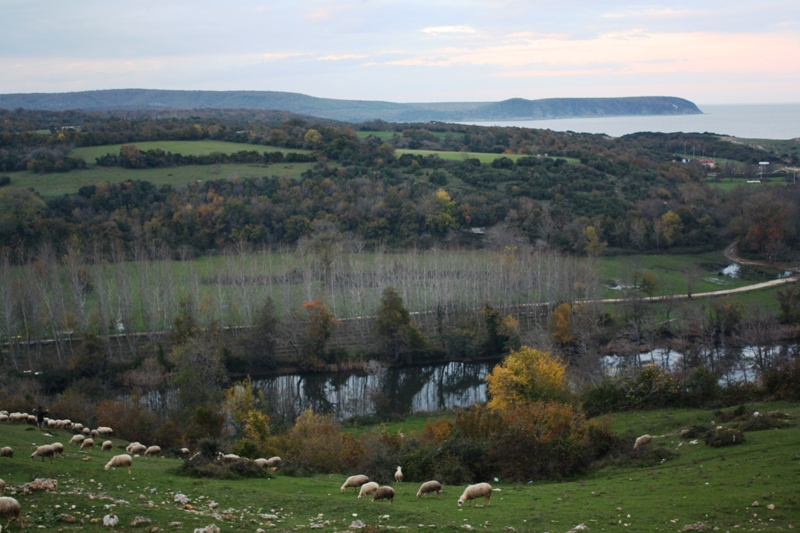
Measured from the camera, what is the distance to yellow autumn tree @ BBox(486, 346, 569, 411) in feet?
94.0

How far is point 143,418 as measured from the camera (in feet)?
93.8

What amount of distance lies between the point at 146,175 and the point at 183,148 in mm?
11473

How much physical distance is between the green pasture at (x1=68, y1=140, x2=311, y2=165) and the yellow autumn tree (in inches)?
2776

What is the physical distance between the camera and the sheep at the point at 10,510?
35.4ft

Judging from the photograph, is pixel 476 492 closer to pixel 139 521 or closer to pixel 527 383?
pixel 139 521

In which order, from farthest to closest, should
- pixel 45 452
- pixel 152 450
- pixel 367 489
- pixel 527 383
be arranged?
pixel 527 383
pixel 152 450
pixel 45 452
pixel 367 489

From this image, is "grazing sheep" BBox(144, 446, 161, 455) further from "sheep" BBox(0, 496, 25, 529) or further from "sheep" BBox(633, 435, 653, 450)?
"sheep" BBox(633, 435, 653, 450)

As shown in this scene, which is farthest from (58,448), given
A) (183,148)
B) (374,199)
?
(183,148)

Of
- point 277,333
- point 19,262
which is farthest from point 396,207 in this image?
point 19,262

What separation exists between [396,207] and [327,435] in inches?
2030

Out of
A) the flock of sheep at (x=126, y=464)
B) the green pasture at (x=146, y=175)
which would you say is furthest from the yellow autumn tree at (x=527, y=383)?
the green pasture at (x=146, y=175)

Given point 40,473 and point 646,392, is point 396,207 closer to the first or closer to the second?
point 646,392

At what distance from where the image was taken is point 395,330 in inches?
1938

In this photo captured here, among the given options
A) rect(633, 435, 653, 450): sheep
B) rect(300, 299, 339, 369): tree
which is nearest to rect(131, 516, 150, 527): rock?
rect(633, 435, 653, 450): sheep
